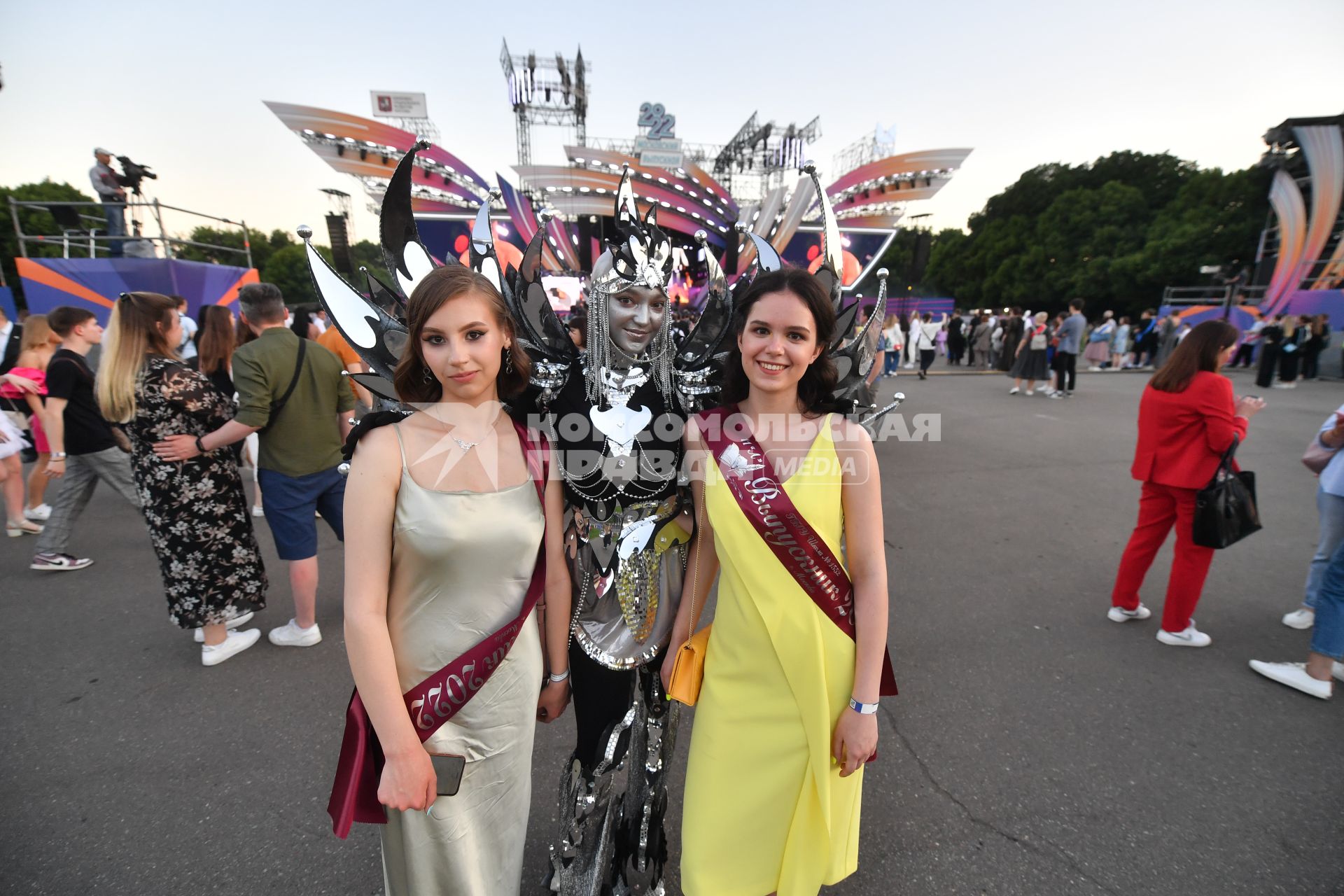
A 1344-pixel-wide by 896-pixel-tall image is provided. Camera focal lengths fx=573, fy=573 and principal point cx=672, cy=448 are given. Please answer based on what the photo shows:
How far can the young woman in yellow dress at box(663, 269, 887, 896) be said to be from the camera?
1426 mm

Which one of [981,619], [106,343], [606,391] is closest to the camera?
[606,391]

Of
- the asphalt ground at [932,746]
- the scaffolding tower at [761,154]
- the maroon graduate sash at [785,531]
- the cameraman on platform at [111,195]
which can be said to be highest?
the scaffolding tower at [761,154]

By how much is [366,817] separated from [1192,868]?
2686 mm

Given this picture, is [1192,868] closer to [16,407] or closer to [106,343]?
[106,343]

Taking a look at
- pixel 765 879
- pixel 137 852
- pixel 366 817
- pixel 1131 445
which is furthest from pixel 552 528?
pixel 1131 445

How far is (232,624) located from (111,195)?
9174mm

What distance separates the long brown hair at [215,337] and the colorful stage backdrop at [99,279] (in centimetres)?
566

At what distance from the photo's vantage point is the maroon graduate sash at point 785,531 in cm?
143

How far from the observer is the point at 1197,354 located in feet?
10.3

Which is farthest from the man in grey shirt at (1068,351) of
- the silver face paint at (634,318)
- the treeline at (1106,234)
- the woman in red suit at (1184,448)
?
the silver face paint at (634,318)

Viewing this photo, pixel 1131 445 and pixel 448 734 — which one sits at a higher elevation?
pixel 448 734

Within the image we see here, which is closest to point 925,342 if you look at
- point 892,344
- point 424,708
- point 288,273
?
point 892,344

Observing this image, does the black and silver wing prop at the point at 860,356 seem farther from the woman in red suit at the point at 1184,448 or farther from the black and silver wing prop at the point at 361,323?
the woman in red suit at the point at 1184,448

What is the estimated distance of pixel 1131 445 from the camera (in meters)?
7.95
